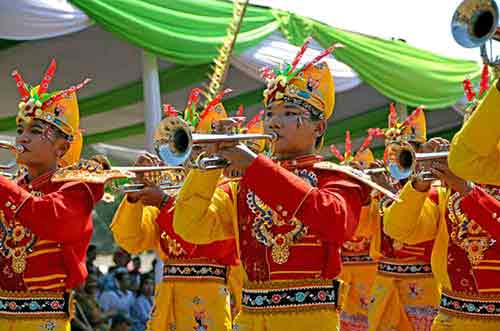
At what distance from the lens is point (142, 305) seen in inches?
389

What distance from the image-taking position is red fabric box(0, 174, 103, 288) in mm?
4254

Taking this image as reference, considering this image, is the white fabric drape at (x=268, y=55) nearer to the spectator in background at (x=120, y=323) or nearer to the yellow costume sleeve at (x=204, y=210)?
the spectator in background at (x=120, y=323)

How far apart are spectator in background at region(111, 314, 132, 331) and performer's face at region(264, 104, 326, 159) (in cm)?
526

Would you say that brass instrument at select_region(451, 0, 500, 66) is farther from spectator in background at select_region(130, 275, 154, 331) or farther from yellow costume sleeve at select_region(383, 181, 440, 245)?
spectator in background at select_region(130, 275, 154, 331)

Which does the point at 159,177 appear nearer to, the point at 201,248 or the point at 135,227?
the point at 135,227

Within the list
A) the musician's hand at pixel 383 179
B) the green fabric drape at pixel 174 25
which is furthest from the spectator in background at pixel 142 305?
the musician's hand at pixel 383 179

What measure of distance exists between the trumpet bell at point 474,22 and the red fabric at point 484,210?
3.27 ft

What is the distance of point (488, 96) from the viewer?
3.07 meters

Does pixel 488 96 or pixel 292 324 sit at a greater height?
pixel 488 96

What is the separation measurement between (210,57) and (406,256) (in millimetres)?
2481

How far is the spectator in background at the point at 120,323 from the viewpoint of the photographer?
28.9 ft

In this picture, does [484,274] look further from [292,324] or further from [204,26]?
[204,26]

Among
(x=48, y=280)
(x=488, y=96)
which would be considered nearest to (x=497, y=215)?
(x=488, y=96)

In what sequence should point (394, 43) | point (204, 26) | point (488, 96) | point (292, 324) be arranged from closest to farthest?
1. point (488, 96)
2. point (292, 324)
3. point (204, 26)
4. point (394, 43)
